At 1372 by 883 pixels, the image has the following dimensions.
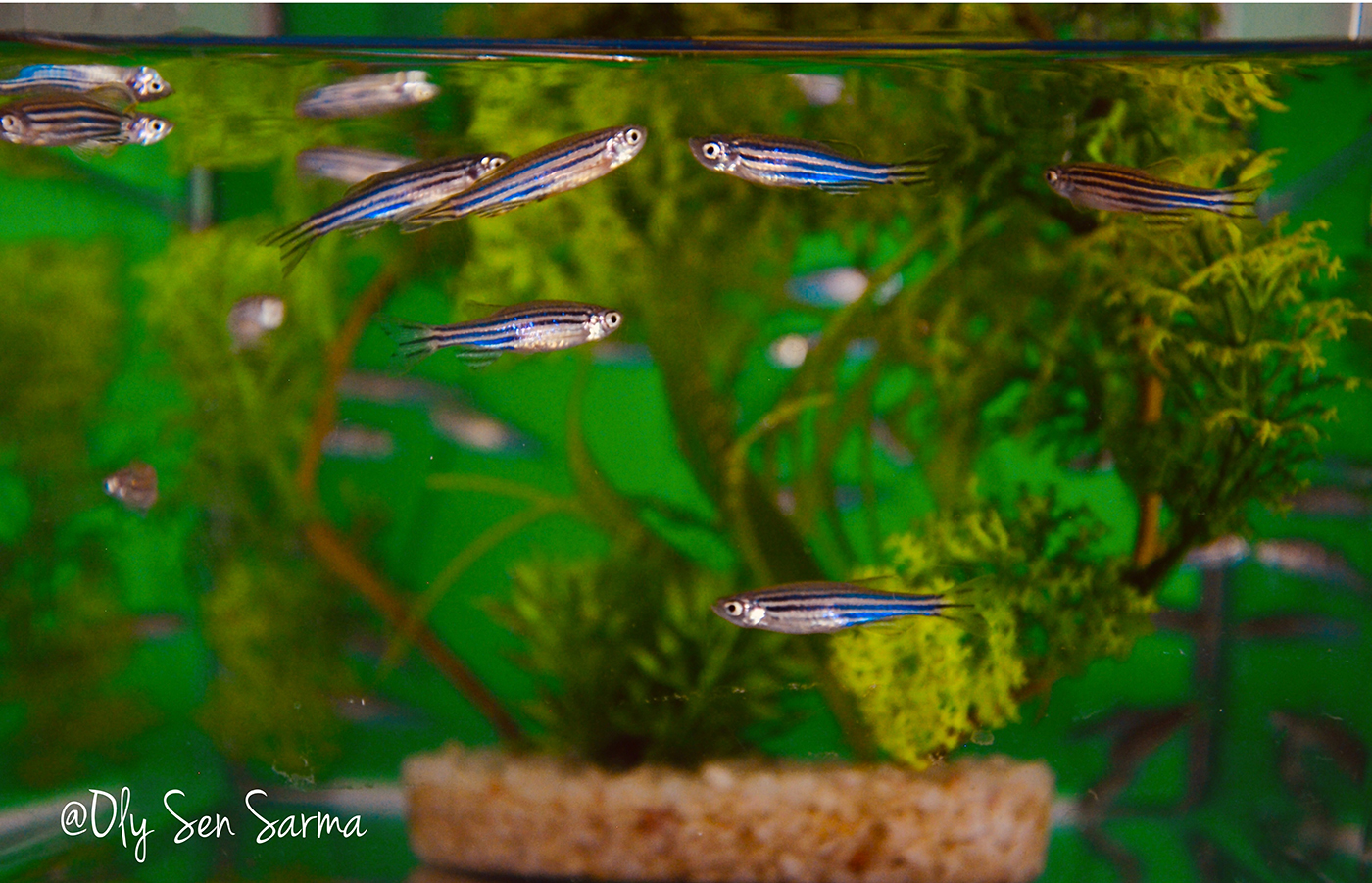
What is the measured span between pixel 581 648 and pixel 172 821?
139 centimetres

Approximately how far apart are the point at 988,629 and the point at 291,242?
7.88ft

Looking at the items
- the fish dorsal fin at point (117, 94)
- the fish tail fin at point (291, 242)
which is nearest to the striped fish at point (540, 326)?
the fish tail fin at point (291, 242)

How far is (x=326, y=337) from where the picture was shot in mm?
2531

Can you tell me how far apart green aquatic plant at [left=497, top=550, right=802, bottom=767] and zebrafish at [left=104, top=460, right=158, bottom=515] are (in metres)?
1.26

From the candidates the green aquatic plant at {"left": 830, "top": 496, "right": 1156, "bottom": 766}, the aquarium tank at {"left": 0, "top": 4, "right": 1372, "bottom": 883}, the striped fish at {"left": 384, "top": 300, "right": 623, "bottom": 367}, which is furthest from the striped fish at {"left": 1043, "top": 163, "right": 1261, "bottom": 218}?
the striped fish at {"left": 384, "top": 300, "right": 623, "bottom": 367}

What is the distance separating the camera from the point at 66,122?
2031 millimetres

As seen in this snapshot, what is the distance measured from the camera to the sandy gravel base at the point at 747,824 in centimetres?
222

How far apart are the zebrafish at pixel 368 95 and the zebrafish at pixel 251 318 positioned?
62 cm

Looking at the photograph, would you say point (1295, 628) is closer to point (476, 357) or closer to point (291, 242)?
point (476, 357)

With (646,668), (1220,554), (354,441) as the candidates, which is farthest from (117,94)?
(1220,554)

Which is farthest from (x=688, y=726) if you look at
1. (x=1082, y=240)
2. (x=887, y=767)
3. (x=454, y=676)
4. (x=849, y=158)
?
(x=1082, y=240)

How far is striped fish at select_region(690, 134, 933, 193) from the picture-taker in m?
1.92

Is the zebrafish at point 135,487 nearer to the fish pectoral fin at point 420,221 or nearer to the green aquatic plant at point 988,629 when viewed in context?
the fish pectoral fin at point 420,221

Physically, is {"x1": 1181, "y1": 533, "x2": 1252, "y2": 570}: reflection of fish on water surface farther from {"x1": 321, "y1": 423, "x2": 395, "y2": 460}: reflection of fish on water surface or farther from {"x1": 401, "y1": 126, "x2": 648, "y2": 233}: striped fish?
{"x1": 321, "y1": 423, "x2": 395, "y2": 460}: reflection of fish on water surface
